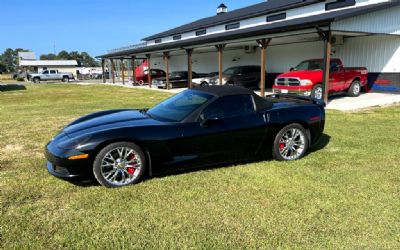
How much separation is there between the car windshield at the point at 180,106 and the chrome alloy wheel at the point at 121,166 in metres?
0.77

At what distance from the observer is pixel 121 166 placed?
13.4 feet

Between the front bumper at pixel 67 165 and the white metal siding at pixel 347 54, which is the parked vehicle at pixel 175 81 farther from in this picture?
the front bumper at pixel 67 165

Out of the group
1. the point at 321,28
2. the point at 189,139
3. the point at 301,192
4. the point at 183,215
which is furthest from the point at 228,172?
the point at 321,28

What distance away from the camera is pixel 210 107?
15.0 feet

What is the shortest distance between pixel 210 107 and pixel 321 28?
27.9 feet

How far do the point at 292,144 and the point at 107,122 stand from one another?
9.83 ft

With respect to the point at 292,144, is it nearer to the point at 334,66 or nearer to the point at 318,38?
the point at 334,66

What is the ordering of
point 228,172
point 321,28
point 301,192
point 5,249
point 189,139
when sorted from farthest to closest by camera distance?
point 321,28 → point 228,172 → point 189,139 → point 301,192 → point 5,249

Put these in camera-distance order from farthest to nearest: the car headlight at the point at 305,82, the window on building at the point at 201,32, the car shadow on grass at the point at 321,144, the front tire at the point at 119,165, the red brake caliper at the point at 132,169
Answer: the window on building at the point at 201,32, the car headlight at the point at 305,82, the car shadow on grass at the point at 321,144, the red brake caliper at the point at 132,169, the front tire at the point at 119,165

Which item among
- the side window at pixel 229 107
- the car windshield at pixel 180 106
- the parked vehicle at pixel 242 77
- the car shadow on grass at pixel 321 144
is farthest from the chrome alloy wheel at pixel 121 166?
the parked vehicle at pixel 242 77

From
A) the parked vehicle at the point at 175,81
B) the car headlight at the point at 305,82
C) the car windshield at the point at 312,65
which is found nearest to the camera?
the car headlight at the point at 305,82

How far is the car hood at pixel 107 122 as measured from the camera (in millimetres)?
4223

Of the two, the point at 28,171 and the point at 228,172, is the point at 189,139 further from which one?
the point at 28,171

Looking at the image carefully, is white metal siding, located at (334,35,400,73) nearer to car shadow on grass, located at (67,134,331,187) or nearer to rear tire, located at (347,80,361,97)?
rear tire, located at (347,80,361,97)
